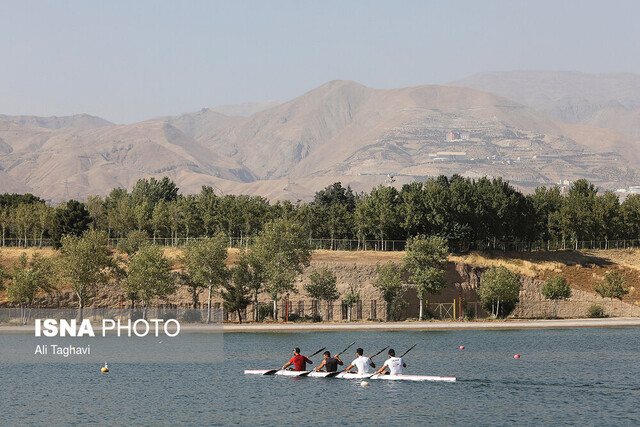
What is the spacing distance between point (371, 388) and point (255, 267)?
172 ft

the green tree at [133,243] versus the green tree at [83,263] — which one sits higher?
the green tree at [133,243]

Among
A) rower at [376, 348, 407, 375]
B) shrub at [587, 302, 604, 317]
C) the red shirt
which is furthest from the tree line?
rower at [376, 348, 407, 375]

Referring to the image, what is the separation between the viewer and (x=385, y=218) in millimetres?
151375

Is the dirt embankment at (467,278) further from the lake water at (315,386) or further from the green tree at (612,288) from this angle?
the lake water at (315,386)

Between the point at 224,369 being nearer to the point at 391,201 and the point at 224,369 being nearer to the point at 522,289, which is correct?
the point at 522,289

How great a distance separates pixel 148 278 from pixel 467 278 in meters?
54.6

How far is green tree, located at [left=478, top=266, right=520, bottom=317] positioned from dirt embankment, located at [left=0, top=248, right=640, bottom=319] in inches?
134

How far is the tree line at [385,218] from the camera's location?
152m

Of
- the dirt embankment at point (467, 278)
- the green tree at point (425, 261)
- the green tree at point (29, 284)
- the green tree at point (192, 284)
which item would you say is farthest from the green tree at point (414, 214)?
the green tree at point (29, 284)

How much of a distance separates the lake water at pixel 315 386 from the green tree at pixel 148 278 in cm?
1511

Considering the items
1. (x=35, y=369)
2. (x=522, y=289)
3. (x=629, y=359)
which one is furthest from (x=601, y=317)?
(x=35, y=369)

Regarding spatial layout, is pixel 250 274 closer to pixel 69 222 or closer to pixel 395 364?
pixel 395 364

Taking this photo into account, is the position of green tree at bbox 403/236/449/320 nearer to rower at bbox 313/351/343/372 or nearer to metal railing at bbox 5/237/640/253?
metal railing at bbox 5/237/640/253

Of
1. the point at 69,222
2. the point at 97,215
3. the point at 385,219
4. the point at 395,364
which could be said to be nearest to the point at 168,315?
the point at 69,222
